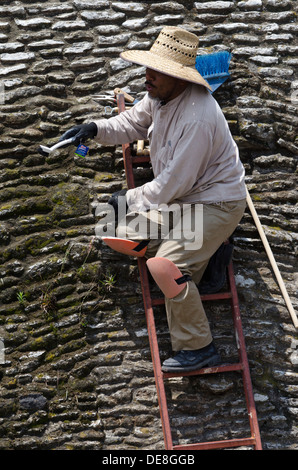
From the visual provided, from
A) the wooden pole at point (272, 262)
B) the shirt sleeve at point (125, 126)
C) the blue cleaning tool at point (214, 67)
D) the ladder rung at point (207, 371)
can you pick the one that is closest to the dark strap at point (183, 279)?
the ladder rung at point (207, 371)

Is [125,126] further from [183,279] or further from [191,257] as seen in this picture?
[183,279]

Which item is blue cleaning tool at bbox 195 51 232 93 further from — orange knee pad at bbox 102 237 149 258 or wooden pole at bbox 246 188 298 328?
orange knee pad at bbox 102 237 149 258

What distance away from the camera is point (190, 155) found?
4.18 metres

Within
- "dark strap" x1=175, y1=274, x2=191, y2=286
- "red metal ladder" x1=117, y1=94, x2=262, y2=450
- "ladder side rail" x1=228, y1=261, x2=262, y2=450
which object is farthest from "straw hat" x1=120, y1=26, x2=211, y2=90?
"ladder side rail" x1=228, y1=261, x2=262, y2=450

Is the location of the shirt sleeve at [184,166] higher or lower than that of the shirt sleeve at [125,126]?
lower

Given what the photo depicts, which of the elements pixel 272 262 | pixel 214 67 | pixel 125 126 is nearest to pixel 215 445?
pixel 272 262

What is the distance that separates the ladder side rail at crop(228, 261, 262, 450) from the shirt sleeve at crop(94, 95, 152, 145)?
1163mm

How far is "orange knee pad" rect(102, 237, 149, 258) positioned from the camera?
448 cm

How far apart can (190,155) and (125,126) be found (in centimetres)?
81

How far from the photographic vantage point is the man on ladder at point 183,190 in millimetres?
4234

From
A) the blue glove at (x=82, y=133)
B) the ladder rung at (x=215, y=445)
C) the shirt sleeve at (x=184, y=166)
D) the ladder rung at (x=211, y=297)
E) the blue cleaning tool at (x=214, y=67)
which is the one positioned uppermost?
the blue cleaning tool at (x=214, y=67)

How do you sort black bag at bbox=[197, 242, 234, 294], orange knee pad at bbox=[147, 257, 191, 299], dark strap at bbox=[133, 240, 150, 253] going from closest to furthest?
orange knee pad at bbox=[147, 257, 191, 299], dark strap at bbox=[133, 240, 150, 253], black bag at bbox=[197, 242, 234, 294]

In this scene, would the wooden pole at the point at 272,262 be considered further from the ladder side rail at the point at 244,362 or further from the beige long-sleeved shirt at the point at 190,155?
the beige long-sleeved shirt at the point at 190,155

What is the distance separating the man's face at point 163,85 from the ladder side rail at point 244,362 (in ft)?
4.12
